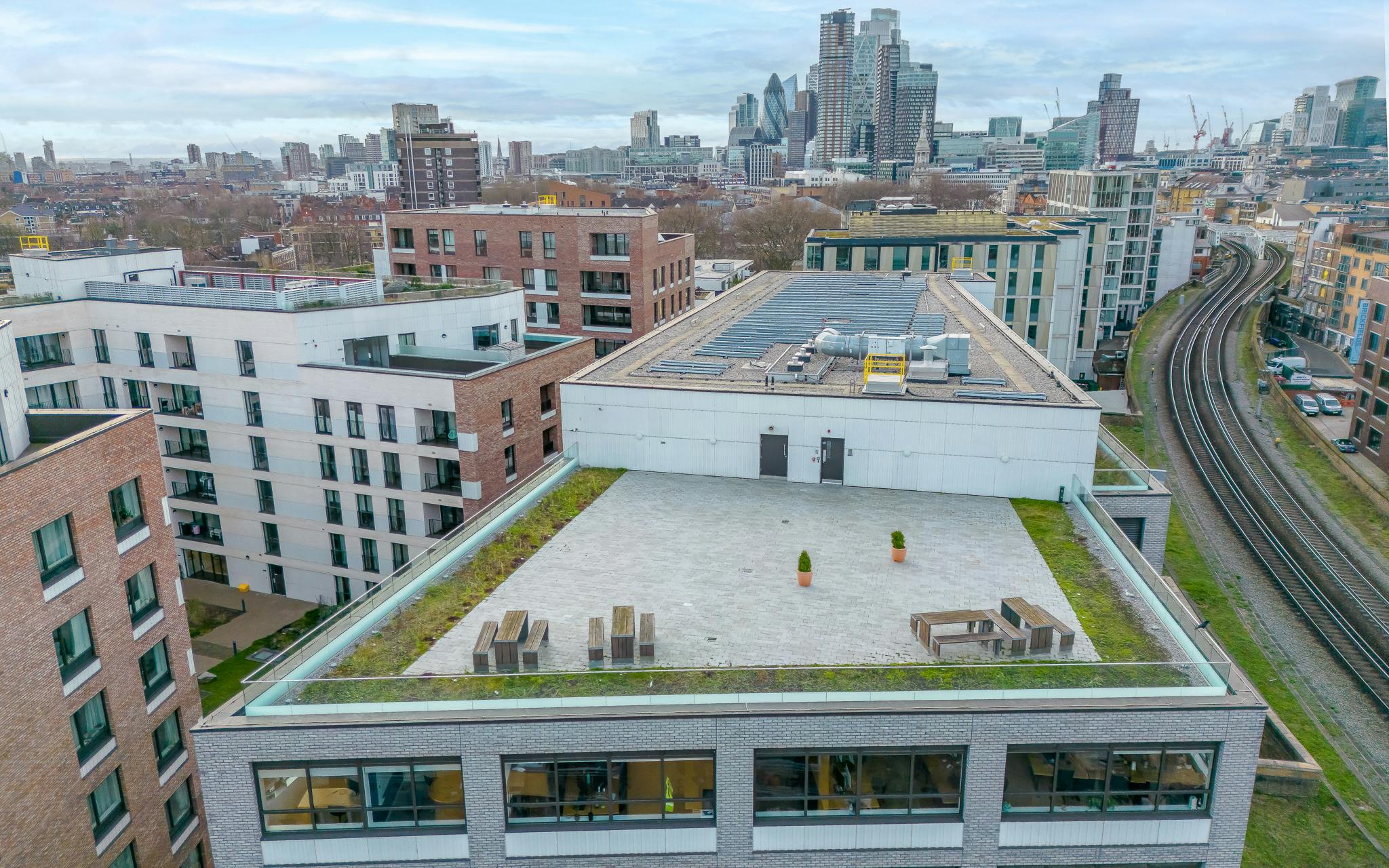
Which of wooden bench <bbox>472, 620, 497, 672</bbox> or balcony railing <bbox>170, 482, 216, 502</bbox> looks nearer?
wooden bench <bbox>472, 620, 497, 672</bbox>

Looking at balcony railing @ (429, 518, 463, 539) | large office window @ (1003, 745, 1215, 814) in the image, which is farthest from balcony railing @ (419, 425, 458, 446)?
large office window @ (1003, 745, 1215, 814)

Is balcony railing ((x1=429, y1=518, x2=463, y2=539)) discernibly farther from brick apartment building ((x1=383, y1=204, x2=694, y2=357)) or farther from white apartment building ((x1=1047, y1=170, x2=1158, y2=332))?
white apartment building ((x1=1047, y1=170, x2=1158, y2=332))

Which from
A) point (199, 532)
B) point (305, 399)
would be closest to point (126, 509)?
point (305, 399)

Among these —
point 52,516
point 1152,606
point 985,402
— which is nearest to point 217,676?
point 52,516

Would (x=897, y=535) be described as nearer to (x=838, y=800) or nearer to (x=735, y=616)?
(x=735, y=616)

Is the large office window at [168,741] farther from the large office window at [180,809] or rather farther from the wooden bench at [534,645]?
the wooden bench at [534,645]

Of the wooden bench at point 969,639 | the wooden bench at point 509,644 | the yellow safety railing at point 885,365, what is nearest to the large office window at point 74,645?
the wooden bench at point 509,644
